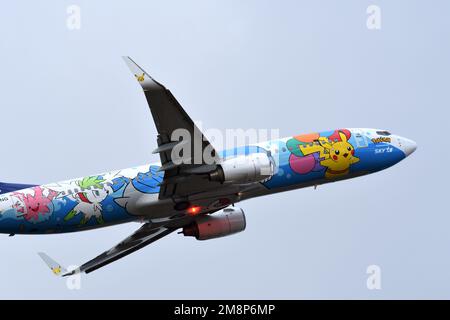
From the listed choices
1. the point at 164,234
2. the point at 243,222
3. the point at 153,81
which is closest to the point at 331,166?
the point at 243,222

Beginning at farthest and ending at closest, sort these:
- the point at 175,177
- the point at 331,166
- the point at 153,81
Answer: the point at 331,166
the point at 175,177
the point at 153,81

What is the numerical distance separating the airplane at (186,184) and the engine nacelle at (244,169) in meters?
0.05

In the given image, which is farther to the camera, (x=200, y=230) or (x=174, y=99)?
(x=200, y=230)

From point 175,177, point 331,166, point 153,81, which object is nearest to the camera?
point 153,81

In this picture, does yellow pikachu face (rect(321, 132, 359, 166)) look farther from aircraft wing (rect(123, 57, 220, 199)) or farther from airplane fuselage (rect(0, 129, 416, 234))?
aircraft wing (rect(123, 57, 220, 199))

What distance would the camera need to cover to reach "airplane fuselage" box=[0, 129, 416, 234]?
5162 centimetres

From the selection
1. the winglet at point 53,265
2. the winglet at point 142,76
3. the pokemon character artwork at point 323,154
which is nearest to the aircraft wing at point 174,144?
the winglet at point 142,76

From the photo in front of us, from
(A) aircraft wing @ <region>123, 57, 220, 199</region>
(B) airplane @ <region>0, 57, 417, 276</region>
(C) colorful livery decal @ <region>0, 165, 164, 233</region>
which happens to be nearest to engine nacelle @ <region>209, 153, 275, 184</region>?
(B) airplane @ <region>0, 57, 417, 276</region>

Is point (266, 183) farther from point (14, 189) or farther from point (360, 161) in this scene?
point (14, 189)

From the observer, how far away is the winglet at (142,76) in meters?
44.0

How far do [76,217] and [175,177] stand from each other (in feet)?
18.8

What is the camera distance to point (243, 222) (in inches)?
2291

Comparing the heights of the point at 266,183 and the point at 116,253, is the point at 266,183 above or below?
above

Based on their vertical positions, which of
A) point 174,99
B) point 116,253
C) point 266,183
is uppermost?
point 174,99
